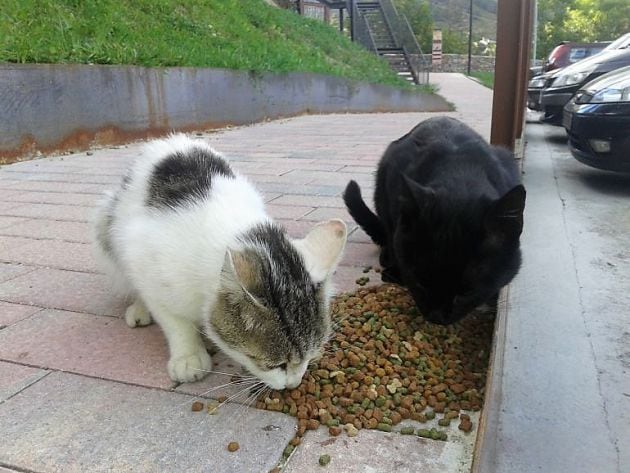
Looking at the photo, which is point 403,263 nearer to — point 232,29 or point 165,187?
point 165,187

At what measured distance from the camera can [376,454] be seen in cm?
168

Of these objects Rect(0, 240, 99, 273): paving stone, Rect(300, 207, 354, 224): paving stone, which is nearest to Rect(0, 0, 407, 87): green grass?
Rect(0, 240, 99, 273): paving stone

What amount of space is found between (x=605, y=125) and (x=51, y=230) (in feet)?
14.2

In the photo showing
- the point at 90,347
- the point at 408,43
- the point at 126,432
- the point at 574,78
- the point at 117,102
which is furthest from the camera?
the point at 408,43

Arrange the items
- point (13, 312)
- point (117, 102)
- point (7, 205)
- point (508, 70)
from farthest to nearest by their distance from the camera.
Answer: point (117, 102), point (7, 205), point (508, 70), point (13, 312)

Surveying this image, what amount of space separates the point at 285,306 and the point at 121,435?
65cm

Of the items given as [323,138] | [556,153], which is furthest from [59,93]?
[556,153]

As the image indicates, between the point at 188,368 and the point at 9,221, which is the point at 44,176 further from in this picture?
the point at 188,368

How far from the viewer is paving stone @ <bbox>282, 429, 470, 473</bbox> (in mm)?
1617

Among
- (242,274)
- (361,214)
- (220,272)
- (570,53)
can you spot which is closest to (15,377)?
(220,272)

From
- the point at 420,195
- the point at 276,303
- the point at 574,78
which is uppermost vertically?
the point at 574,78

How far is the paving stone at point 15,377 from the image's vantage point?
6.59ft

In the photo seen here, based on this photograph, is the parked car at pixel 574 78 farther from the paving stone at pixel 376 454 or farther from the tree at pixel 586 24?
the tree at pixel 586 24

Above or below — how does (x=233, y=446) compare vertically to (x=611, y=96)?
below
